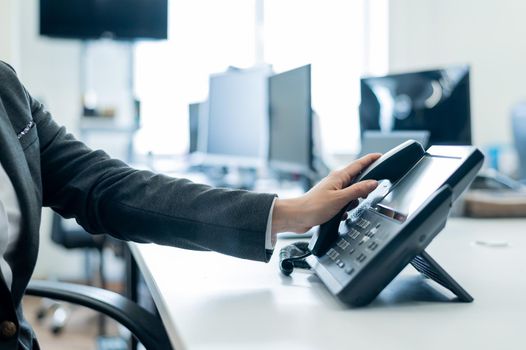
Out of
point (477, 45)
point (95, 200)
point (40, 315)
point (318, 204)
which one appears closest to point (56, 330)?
point (40, 315)

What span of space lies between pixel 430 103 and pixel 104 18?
8.07ft

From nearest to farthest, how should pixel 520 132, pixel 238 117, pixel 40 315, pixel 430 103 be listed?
pixel 430 103, pixel 238 117, pixel 520 132, pixel 40 315

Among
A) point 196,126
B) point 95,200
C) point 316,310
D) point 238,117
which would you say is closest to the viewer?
point 316,310

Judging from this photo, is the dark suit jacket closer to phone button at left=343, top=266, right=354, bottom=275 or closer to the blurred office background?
phone button at left=343, top=266, right=354, bottom=275

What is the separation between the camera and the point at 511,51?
4.05m

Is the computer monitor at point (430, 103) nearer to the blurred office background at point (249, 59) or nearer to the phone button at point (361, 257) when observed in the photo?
the phone button at point (361, 257)

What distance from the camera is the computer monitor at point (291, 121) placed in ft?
6.00

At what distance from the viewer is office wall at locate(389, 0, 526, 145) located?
405 centimetres

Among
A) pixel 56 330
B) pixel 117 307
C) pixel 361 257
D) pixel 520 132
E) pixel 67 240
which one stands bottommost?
pixel 56 330

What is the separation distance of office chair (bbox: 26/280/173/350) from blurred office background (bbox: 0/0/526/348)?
8.51 ft

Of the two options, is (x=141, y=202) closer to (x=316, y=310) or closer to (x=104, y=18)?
(x=316, y=310)

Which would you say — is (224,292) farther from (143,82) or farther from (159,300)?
(143,82)

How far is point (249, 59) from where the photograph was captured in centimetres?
453

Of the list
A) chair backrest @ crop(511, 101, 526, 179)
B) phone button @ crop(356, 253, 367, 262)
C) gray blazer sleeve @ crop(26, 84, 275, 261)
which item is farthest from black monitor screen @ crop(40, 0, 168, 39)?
phone button @ crop(356, 253, 367, 262)
